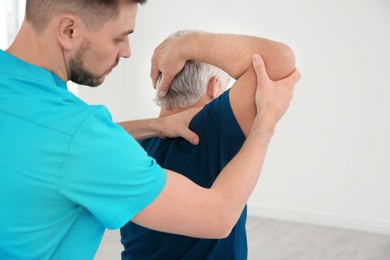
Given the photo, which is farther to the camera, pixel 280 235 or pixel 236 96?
pixel 280 235

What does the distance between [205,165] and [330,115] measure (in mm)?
3131

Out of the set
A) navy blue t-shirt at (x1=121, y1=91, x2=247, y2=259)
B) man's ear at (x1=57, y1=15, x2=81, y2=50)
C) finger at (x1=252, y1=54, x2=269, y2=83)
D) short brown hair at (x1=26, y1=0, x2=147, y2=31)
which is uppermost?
short brown hair at (x1=26, y1=0, x2=147, y2=31)

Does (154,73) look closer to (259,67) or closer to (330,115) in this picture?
(259,67)

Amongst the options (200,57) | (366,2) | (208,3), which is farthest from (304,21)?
(200,57)

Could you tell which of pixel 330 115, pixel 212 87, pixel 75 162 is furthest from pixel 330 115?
pixel 75 162

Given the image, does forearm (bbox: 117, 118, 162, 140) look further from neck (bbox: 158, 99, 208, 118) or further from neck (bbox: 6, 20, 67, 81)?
neck (bbox: 6, 20, 67, 81)

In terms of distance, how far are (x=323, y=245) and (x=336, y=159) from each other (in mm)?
804

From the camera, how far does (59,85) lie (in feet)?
3.41

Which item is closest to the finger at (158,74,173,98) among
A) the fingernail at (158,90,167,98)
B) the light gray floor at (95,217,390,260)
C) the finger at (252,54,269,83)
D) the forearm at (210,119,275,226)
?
the fingernail at (158,90,167,98)

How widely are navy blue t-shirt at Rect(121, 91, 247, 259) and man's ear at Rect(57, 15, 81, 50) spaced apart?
1.47 ft

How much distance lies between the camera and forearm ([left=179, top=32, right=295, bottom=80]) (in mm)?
1261

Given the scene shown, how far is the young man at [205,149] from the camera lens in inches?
50.7

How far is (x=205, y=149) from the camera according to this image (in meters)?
1.34

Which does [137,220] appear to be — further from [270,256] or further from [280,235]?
[280,235]
